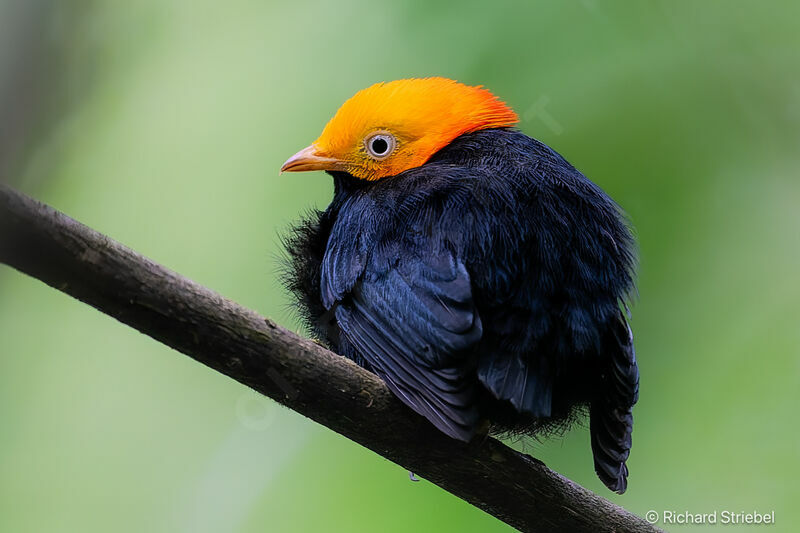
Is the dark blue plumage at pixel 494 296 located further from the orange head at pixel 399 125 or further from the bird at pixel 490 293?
the orange head at pixel 399 125

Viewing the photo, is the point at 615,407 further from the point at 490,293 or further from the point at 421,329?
the point at 421,329

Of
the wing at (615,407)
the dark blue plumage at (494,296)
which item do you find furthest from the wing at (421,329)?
the wing at (615,407)

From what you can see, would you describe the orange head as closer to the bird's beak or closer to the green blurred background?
the bird's beak

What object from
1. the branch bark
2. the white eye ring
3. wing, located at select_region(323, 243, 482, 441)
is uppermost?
the white eye ring

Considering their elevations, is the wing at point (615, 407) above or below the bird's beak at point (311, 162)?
below

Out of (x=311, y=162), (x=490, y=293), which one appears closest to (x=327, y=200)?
(x=311, y=162)

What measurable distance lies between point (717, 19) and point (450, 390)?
2.14m

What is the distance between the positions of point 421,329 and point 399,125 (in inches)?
43.5

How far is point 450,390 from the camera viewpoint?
2355 millimetres

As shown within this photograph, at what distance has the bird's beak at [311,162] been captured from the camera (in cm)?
336

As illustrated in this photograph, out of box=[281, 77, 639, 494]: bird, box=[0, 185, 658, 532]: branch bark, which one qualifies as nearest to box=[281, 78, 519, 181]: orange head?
box=[281, 77, 639, 494]: bird

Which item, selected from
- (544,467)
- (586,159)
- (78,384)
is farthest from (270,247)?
(544,467)

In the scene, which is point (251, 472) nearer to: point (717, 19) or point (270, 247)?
point (270, 247)

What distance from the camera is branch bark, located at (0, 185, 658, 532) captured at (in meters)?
1.72
